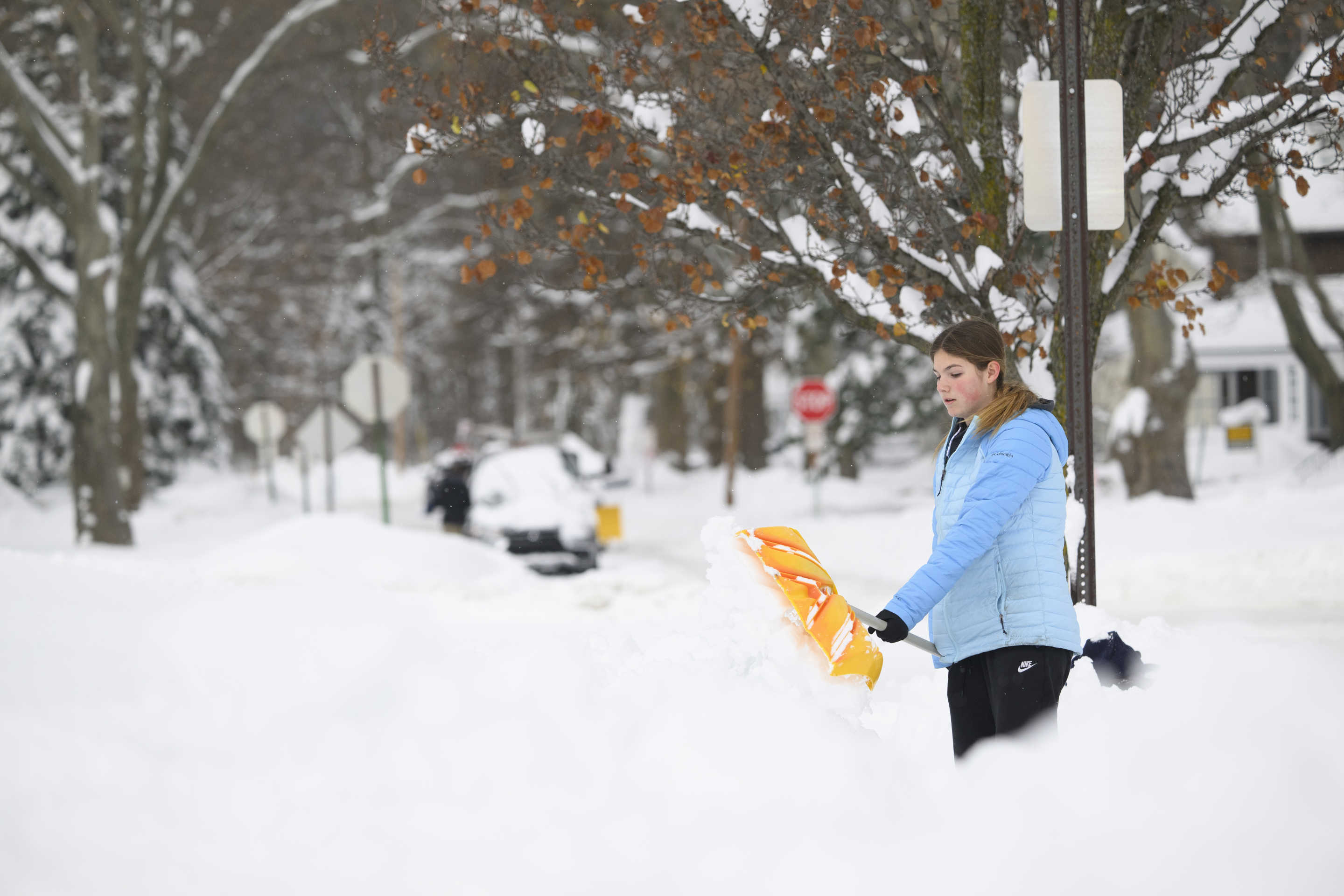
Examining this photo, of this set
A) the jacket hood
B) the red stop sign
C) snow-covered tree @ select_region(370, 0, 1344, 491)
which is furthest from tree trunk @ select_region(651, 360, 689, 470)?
the jacket hood

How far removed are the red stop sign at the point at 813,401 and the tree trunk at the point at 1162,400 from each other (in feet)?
Result: 15.2

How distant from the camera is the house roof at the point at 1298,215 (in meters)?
22.7

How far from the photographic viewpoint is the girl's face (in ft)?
11.5

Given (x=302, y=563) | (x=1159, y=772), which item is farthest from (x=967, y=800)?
(x=302, y=563)

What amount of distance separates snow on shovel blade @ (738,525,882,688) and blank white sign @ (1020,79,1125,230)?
100 inches

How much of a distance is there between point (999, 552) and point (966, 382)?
0.49 metres

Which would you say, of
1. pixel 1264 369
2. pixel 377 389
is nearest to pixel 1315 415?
pixel 1264 369

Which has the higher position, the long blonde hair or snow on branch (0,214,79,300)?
snow on branch (0,214,79,300)

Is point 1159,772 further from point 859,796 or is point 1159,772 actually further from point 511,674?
point 511,674

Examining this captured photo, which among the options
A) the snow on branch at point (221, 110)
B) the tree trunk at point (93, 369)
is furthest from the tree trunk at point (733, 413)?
the tree trunk at point (93, 369)

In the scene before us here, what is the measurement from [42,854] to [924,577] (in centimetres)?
246

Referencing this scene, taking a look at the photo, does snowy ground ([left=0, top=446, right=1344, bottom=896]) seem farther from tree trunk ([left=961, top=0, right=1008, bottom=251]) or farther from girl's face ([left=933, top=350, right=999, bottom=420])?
tree trunk ([left=961, top=0, right=1008, bottom=251])

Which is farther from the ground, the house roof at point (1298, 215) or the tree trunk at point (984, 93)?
the house roof at point (1298, 215)

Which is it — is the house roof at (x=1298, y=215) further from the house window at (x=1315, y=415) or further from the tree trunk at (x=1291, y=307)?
the house window at (x=1315, y=415)
